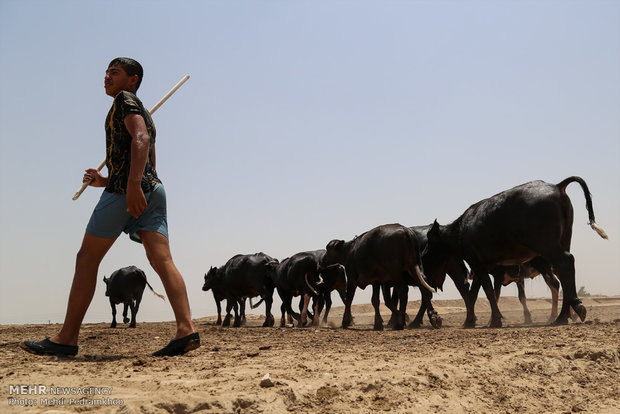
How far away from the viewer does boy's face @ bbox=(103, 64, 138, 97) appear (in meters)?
5.12

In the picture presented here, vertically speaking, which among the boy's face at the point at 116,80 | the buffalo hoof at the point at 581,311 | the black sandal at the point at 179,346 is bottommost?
the buffalo hoof at the point at 581,311

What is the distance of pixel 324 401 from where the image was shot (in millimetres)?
3584

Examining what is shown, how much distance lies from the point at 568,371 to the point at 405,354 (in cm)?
146

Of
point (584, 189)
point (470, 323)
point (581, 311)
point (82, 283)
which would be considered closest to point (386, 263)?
point (470, 323)

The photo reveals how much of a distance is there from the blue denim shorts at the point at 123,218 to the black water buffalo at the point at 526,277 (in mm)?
7777

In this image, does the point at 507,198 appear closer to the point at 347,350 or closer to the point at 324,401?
the point at 347,350

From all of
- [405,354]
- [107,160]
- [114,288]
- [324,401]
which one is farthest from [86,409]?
[114,288]

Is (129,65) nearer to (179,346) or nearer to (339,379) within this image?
(179,346)

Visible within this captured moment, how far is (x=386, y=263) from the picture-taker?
11.0 metres

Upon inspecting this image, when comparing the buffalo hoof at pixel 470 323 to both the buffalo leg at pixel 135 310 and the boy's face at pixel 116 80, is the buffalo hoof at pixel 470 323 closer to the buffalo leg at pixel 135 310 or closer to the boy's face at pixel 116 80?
the boy's face at pixel 116 80

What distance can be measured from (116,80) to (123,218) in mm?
1381

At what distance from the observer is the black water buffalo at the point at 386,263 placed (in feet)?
35.8

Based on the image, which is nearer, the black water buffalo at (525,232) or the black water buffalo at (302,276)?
the black water buffalo at (525,232)

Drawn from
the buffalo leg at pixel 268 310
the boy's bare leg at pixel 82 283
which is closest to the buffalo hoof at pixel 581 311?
the boy's bare leg at pixel 82 283
